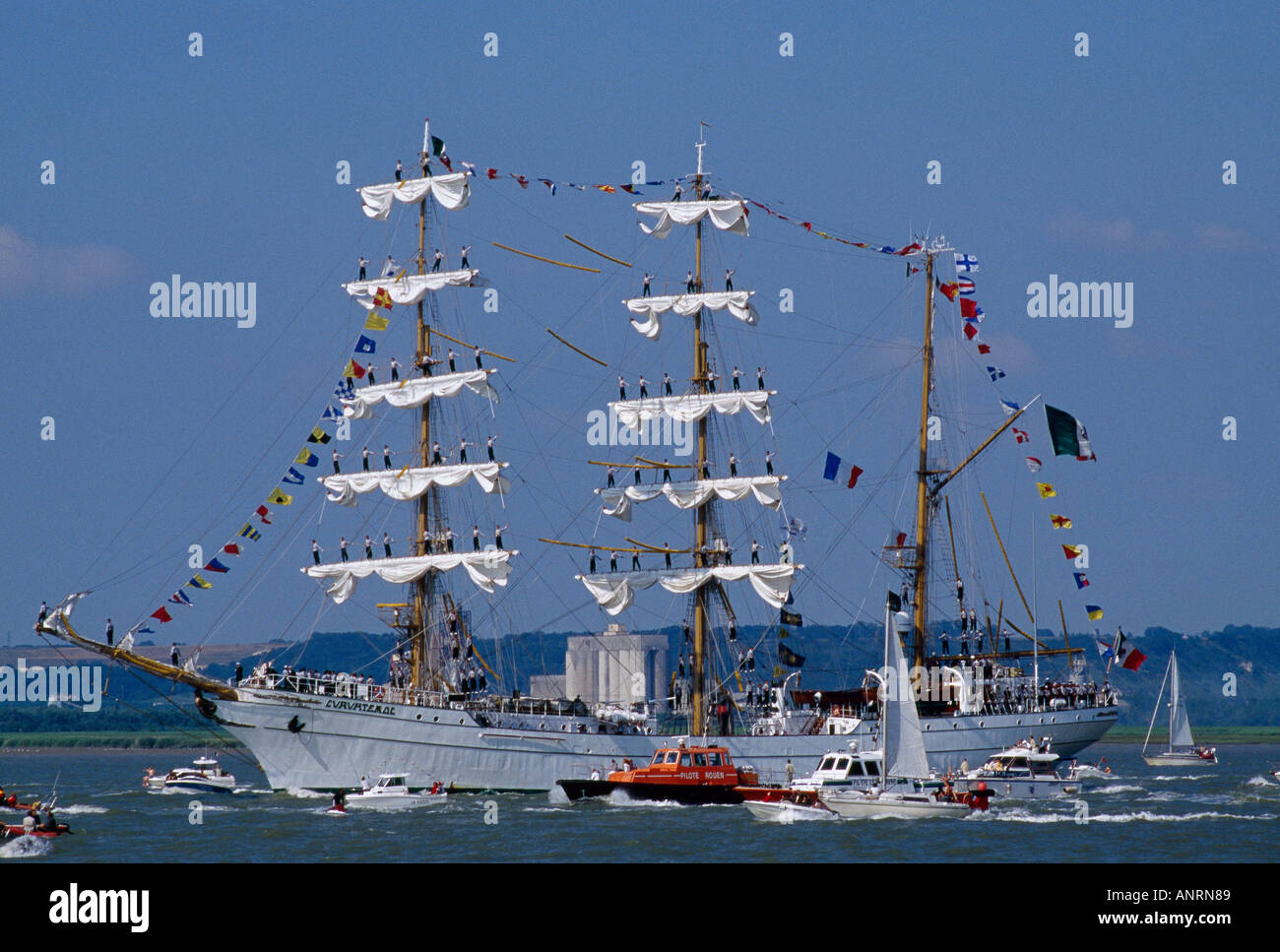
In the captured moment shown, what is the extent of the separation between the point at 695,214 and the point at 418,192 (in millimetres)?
13756

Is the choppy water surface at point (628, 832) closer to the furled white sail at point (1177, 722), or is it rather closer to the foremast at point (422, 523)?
the foremast at point (422, 523)

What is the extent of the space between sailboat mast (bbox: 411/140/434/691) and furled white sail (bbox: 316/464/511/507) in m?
0.97

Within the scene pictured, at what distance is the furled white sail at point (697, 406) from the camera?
8400cm

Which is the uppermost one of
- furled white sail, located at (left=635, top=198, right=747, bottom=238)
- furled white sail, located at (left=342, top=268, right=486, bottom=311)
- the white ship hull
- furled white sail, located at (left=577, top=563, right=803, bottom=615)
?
furled white sail, located at (left=635, top=198, right=747, bottom=238)

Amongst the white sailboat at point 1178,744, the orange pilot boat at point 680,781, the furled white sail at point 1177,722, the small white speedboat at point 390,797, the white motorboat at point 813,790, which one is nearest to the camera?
the white motorboat at point 813,790

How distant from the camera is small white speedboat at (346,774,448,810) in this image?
6719 cm

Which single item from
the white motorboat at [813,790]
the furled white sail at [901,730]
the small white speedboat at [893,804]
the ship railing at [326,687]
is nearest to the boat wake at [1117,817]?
the small white speedboat at [893,804]

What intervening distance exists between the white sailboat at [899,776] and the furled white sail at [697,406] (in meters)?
19.7

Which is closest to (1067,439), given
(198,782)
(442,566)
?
(442,566)

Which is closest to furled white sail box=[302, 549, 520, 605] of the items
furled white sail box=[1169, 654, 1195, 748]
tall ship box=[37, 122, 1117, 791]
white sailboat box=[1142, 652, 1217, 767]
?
tall ship box=[37, 122, 1117, 791]

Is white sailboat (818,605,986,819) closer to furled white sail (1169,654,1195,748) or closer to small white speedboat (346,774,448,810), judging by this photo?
small white speedboat (346,774,448,810)

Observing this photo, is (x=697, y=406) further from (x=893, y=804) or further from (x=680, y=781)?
(x=893, y=804)

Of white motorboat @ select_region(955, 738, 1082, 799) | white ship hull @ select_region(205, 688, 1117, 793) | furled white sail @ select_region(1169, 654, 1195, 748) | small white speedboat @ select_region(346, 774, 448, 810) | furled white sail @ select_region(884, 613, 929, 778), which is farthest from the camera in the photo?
furled white sail @ select_region(1169, 654, 1195, 748)
